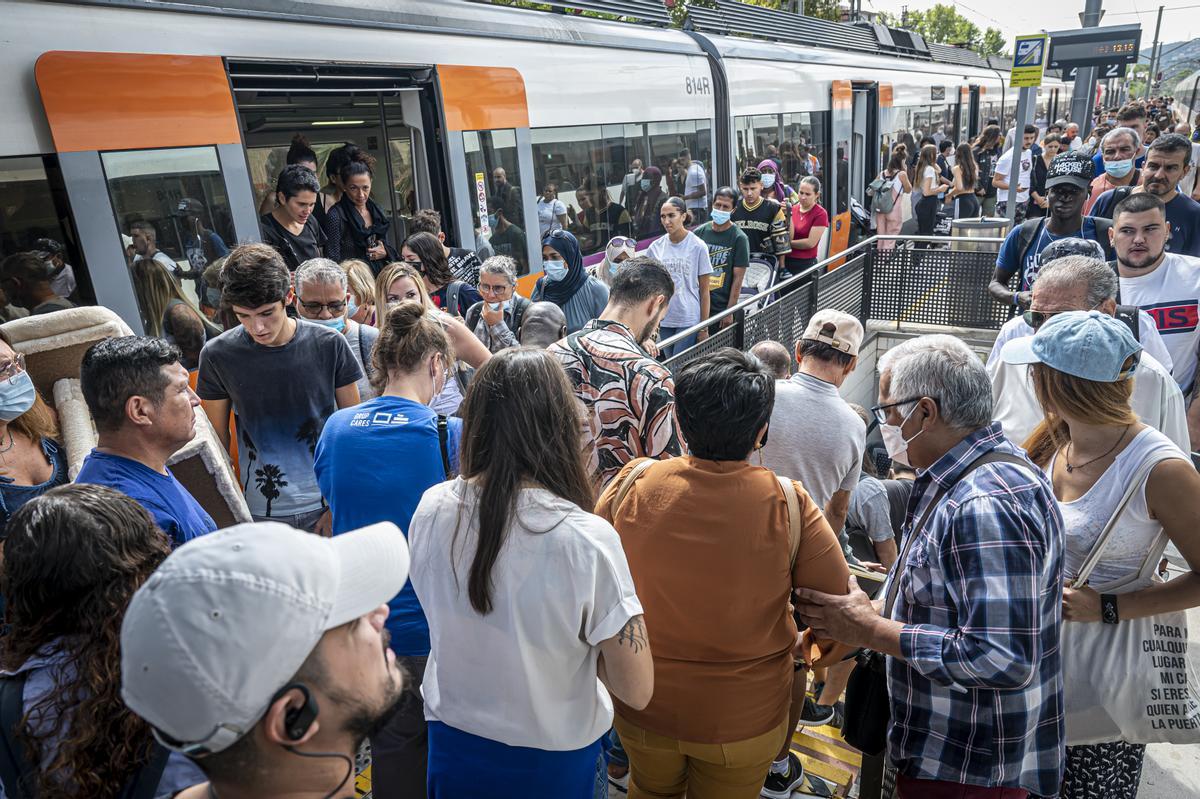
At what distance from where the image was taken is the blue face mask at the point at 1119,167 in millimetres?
5922

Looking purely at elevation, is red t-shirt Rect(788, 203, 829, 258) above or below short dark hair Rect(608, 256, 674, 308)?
below

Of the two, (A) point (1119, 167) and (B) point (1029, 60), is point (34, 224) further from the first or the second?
(B) point (1029, 60)

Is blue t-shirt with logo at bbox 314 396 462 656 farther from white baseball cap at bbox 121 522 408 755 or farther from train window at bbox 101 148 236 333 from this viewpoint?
train window at bbox 101 148 236 333

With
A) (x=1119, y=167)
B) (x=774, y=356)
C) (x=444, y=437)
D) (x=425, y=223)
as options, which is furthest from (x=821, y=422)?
(x=1119, y=167)

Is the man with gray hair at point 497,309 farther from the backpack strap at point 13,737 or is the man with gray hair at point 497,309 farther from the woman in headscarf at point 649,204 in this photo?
the woman in headscarf at point 649,204

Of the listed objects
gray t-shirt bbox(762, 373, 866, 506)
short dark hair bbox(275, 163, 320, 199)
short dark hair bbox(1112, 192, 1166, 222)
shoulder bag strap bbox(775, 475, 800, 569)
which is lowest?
gray t-shirt bbox(762, 373, 866, 506)

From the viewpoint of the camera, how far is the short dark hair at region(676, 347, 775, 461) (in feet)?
6.26

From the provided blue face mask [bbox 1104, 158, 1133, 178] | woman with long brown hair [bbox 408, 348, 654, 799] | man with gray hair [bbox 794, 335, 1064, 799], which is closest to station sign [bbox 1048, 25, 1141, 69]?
blue face mask [bbox 1104, 158, 1133, 178]

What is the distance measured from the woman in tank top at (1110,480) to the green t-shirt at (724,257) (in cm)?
431

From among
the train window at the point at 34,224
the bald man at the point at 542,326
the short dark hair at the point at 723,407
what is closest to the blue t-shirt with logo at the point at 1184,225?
the bald man at the point at 542,326

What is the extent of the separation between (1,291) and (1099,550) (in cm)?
442

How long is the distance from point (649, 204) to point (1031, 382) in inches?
250

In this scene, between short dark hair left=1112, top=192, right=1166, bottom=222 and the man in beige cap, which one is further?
short dark hair left=1112, top=192, right=1166, bottom=222

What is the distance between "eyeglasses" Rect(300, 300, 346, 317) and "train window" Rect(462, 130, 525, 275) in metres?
2.76
